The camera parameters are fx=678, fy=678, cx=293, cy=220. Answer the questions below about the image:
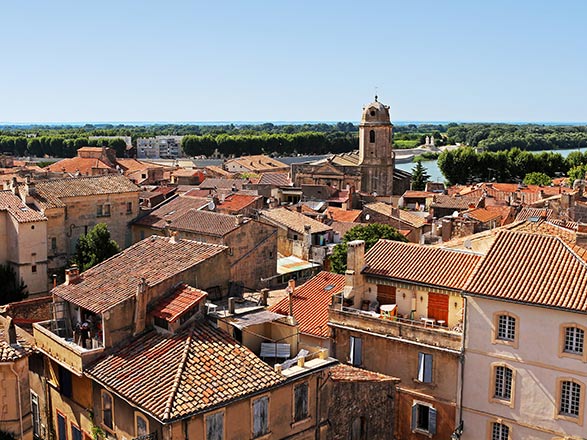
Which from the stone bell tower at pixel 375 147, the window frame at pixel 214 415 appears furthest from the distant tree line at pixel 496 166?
the window frame at pixel 214 415

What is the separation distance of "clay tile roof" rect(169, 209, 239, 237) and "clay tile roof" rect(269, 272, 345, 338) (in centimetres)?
1059

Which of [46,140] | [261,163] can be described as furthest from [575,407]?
[46,140]

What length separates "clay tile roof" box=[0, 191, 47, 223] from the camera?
138 ft

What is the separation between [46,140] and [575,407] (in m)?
176

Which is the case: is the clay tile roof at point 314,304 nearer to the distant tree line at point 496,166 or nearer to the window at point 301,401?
the window at point 301,401

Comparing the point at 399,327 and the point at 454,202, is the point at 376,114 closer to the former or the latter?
the point at 454,202

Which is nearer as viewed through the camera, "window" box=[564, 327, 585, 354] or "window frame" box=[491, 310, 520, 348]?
"window" box=[564, 327, 585, 354]

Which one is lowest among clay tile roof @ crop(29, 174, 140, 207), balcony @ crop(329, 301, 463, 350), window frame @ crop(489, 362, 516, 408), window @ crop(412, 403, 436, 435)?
window @ crop(412, 403, 436, 435)

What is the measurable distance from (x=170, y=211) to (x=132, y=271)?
31.1 meters

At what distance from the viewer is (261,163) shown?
5172 inches

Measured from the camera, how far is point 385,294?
28.3 metres

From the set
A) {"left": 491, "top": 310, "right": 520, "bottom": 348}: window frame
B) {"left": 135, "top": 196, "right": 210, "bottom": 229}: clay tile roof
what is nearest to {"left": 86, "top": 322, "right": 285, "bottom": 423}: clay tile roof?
{"left": 491, "top": 310, "right": 520, "bottom": 348}: window frame

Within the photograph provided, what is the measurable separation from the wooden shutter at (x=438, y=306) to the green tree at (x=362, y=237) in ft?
54.4

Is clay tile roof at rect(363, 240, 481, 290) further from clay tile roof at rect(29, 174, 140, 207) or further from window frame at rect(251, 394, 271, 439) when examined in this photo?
clay tile roof at rect(29, 174, 140, 207)
